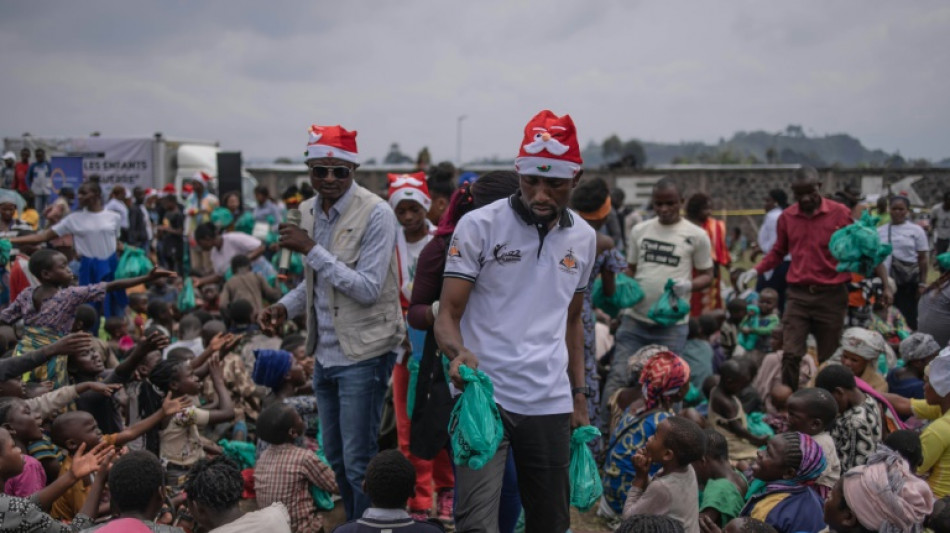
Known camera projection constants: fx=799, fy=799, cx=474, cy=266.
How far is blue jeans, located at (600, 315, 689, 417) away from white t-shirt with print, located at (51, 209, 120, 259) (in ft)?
21.1

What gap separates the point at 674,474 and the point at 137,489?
8.07 feet

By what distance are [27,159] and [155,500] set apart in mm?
16942

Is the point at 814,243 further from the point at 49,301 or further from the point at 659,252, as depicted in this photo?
the point at 49,301

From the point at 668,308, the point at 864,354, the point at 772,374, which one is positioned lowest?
the point at 772,374

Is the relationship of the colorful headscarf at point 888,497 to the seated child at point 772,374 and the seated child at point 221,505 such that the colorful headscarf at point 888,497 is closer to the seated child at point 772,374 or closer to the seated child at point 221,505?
the seated child at point 221,505

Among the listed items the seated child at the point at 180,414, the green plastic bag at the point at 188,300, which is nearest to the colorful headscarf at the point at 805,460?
the seated child at the point at 180,414

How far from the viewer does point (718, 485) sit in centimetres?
→ 450

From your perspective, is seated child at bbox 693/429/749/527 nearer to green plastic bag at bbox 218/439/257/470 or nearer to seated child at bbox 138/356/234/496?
seated child at bbox 138/356/234/496

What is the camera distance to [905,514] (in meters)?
3.15

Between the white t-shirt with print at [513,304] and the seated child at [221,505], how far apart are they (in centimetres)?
123

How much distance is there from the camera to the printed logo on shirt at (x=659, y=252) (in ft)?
20.4

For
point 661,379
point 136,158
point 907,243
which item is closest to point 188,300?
point 661,379

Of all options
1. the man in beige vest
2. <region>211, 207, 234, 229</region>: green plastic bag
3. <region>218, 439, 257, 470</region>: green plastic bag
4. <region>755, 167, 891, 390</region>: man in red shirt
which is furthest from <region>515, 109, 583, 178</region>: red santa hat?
<region>211, 207, 234, 229</region>: green plastic bag

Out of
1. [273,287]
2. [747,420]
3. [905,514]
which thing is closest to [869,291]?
[747,420]
